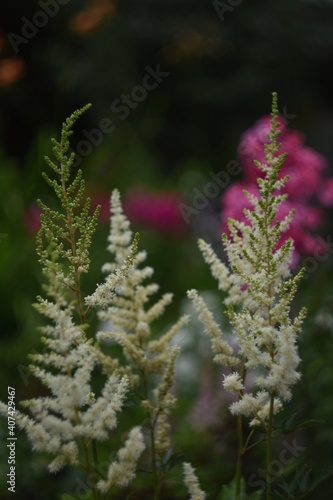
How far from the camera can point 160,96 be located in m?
9.08

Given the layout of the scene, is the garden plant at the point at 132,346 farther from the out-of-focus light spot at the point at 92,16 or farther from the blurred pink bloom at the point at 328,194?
the out-of-focus light spot at the point at 92,16

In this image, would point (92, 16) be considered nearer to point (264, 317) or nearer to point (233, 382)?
point (264, 317)

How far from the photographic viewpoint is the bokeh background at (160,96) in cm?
554

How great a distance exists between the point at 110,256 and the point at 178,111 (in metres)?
5.01

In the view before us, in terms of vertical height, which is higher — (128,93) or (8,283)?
(128,93)

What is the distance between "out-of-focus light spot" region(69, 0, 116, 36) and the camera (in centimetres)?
764

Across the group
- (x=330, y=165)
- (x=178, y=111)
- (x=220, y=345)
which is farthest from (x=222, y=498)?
(x=178, y=111)

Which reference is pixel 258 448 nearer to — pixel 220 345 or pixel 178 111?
pixel 220 345

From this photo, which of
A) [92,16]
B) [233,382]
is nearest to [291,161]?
[233,382]

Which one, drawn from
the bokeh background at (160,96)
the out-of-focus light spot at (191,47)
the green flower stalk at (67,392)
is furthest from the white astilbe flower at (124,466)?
the out-of-focus light spot at (191,47)

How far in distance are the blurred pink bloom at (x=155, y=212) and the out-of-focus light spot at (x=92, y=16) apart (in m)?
2.46

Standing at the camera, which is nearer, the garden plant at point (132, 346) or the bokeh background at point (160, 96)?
the garden plant at point (132, 346)

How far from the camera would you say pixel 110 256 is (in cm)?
464

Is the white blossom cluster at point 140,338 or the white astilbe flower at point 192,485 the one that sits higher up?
the white blossom cluster at point 140,338
